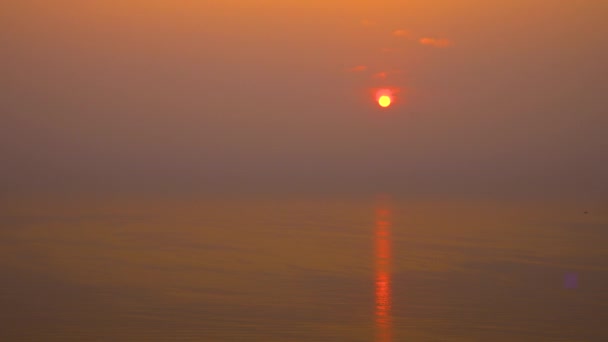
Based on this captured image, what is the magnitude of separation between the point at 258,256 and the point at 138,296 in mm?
12293

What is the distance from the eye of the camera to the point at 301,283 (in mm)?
29859

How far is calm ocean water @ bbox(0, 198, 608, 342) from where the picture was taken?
2169cm

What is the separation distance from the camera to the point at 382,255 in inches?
1545

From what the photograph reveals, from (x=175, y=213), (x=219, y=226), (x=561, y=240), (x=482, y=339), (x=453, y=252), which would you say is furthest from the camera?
(x=175, y=213)

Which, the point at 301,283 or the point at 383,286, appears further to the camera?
the point at 301,283

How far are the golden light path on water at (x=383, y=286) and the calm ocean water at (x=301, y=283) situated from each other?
0.08 meters

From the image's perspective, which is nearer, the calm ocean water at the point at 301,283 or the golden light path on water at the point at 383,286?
the golden light path on water at the point at 383,286

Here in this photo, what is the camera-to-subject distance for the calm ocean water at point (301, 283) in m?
21.7

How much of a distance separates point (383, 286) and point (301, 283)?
3575mm

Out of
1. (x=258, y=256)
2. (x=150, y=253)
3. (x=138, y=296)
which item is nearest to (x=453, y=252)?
(x=258, y=256)

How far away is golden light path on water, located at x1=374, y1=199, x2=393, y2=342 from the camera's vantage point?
21.5 m

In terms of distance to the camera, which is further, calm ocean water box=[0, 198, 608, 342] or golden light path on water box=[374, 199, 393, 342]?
calm ocean water box=[0, 198, 608, 342]

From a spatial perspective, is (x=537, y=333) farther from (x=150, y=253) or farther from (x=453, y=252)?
(x=150, y=253)

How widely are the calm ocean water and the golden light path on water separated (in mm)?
78
